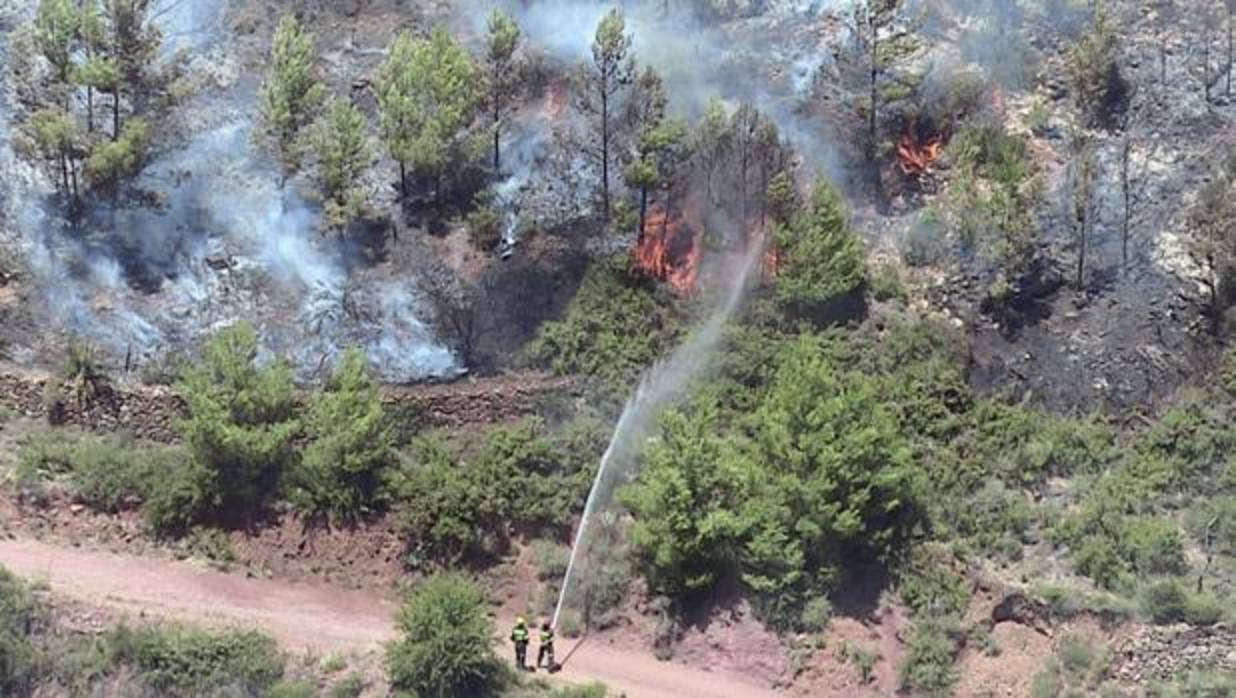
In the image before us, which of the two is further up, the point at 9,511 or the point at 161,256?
the point at 161,256

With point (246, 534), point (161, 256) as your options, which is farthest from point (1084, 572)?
point (161, 256)

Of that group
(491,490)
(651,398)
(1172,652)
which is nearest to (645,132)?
(651,398)

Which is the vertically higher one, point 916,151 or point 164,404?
point 916,151

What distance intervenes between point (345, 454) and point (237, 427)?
7.38 ft

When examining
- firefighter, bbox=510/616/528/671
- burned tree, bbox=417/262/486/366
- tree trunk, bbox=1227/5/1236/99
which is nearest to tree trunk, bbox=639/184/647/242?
burned tree, bbox=417/262/486/366

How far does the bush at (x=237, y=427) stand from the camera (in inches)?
1319

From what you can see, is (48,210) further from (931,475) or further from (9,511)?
(931,475)

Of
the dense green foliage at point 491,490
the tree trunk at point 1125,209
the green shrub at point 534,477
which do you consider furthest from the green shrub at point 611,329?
the tree trunk at point 1125,209

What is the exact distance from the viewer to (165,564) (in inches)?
1291

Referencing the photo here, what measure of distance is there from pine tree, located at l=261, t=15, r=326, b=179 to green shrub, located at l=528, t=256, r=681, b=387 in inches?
308

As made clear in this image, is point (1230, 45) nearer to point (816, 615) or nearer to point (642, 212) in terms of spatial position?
point (642, 212)

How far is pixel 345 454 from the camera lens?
111 feet

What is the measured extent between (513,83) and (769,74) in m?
6.86

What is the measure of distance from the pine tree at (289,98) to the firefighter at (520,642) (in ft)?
48.5
